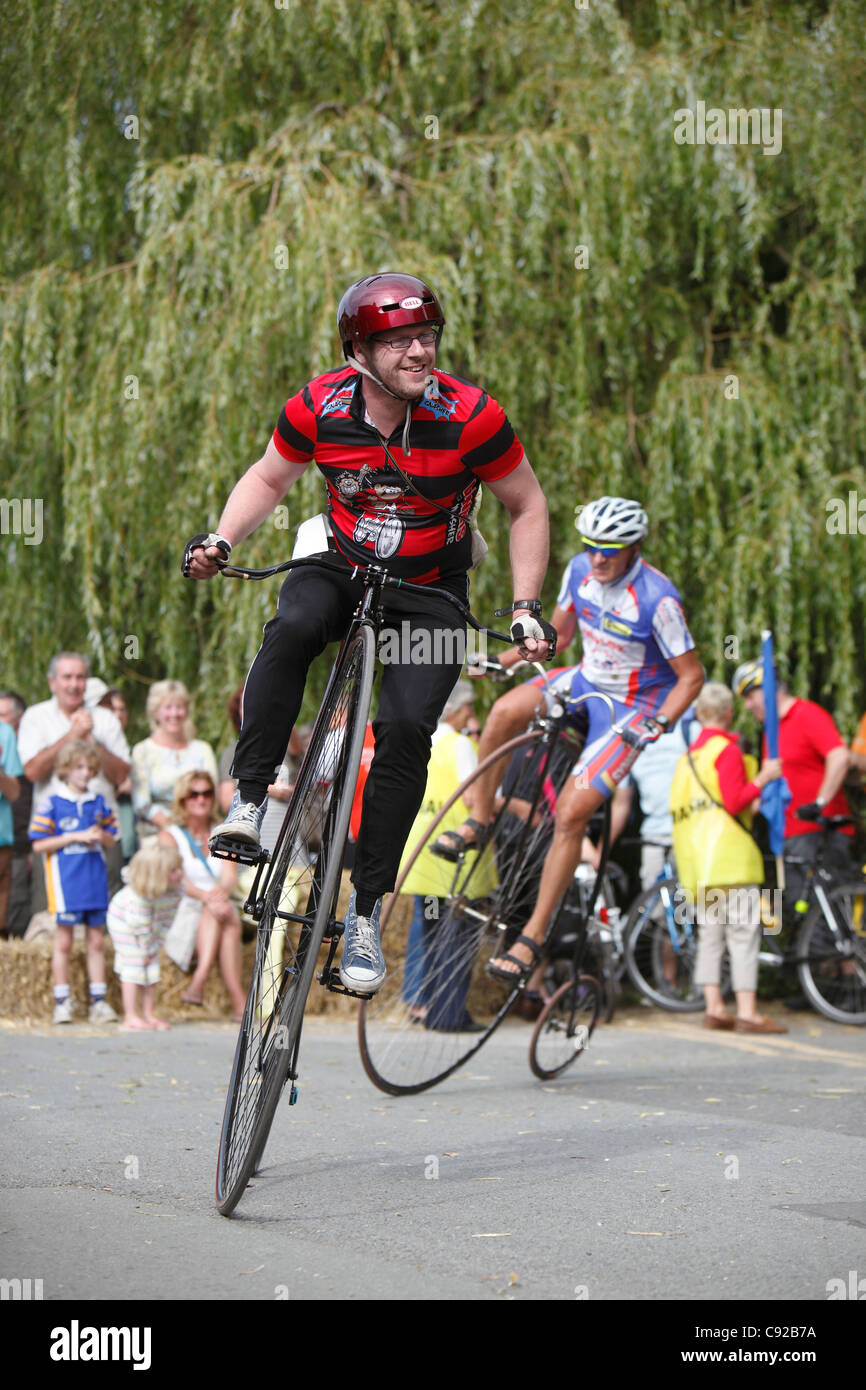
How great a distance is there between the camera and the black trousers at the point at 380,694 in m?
5.09

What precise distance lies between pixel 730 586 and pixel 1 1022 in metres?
6.02

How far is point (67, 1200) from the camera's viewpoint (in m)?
4.93

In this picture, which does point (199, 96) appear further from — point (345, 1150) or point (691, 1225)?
point (691, 1225)

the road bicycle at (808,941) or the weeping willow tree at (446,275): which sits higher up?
the weeping willow tree at (446,275)

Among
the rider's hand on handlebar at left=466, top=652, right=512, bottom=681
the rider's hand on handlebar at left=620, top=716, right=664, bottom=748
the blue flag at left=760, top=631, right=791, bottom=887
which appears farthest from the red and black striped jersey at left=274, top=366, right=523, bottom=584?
the blue flag at left=760, top=631, right=791, bottom=887

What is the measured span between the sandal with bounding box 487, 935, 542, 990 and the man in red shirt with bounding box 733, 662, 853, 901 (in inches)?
173

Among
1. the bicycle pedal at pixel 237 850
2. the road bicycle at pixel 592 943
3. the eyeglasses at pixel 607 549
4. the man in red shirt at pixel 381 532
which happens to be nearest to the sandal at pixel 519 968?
the road bicycle at pixel 592 943

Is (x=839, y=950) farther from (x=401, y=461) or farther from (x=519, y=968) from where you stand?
(x=401, y=461)

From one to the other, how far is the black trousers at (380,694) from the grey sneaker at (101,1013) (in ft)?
16.5

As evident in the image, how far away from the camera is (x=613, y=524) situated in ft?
26.0

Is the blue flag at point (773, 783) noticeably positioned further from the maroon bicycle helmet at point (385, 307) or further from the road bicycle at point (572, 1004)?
the maroon bicycle helmet at point (385, 307)

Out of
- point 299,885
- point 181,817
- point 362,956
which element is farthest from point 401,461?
point 181,817
